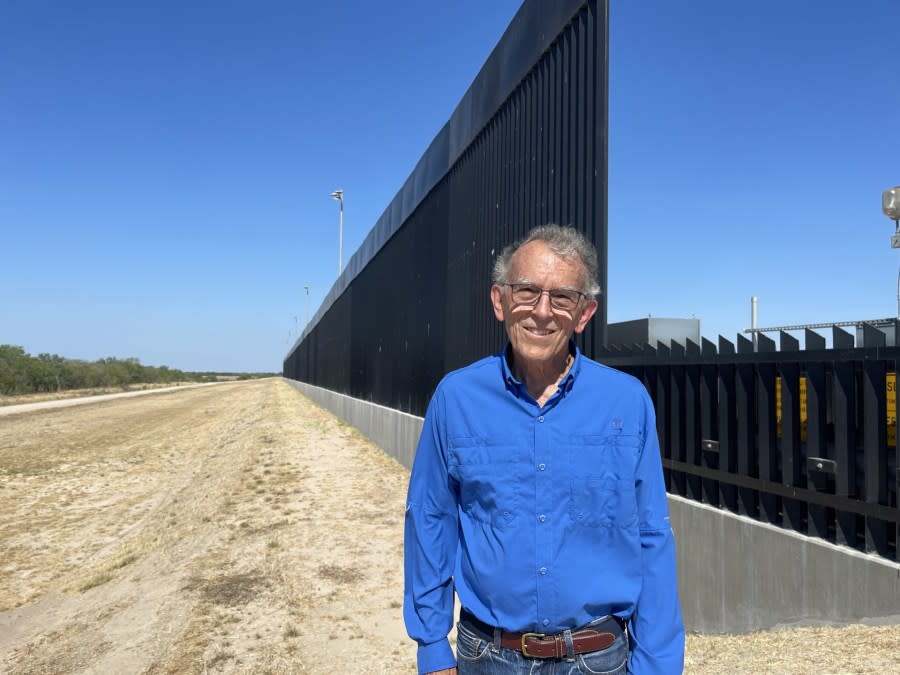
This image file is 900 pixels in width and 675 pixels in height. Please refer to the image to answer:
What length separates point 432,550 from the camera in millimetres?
2061

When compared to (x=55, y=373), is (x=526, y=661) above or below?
below

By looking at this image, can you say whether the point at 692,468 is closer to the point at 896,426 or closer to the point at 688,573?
the point at 688,573

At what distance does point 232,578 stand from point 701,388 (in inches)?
195

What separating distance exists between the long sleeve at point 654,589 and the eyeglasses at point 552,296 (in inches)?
15.8

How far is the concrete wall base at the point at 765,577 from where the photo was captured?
3.41 metres

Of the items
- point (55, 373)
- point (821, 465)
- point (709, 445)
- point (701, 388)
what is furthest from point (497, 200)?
point (55, 373)

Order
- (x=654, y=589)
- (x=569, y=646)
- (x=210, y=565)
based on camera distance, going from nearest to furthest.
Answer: (x=569, y=646), (x=654, y=589), (x=210, y=565)

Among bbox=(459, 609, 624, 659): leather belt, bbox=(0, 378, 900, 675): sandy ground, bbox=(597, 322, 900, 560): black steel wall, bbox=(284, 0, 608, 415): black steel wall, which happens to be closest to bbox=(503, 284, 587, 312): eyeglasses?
bbox=(459, 609, 624, 659): leather belt

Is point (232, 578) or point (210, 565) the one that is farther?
point (210, 565)

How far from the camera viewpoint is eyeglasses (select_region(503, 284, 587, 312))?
2.06 meters

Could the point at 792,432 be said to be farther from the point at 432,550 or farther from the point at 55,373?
the point at 55,373

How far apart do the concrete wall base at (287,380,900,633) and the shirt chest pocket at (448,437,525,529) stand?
8.21 feet

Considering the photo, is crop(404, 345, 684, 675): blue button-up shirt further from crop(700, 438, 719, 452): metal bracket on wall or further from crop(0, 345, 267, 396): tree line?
crop(0, 345, 267, 396): tree line

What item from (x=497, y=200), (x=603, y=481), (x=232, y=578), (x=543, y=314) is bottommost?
(x=232, y=578)
